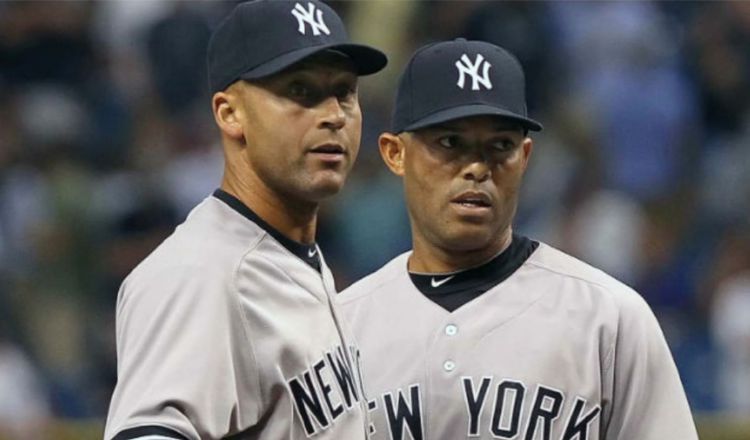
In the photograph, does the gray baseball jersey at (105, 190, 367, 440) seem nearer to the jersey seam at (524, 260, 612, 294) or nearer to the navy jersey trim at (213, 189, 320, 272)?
the navy jersey trim at (213, 189, 320, 272)

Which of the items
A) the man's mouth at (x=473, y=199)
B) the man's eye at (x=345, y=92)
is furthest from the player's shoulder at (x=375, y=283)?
the man's eye at (x=345, y=92)

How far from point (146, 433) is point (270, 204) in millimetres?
602

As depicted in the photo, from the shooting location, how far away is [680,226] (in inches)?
298

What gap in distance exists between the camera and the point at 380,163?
24.3 ft

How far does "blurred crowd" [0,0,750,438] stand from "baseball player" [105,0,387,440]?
373cm

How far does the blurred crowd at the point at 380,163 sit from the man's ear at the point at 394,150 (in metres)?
3.29

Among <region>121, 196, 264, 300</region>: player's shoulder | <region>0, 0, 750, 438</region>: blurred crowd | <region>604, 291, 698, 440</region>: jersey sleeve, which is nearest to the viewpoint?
<region>121, 196, 264, 300</region>: player's shoulder

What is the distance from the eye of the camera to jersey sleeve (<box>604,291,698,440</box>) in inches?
134

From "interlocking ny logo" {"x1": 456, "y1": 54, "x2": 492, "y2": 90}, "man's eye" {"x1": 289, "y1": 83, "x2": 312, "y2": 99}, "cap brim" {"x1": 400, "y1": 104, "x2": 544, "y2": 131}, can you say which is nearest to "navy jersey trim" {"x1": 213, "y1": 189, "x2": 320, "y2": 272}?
"man's eye" {"x1": 289, "y1": 83, "x2": 312, "y2": 99}

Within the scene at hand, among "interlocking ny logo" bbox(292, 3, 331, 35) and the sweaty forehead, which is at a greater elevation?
"interlocking ny logo" bbox(292, 3, 331, 35)

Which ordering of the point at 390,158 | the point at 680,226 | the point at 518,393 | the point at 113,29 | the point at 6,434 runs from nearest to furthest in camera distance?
the point at 518,393 → the point at 390,158 → the point at 6,434 → the point at 680,226 → the point at 113,29

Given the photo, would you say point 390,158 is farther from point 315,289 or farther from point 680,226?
point 680,226

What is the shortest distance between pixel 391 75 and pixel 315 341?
4.89 m

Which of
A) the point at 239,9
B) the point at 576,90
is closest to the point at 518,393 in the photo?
the point at 239,9
